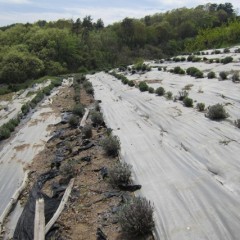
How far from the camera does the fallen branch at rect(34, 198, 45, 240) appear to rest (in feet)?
25.1

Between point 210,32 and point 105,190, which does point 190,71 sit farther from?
point 210,32

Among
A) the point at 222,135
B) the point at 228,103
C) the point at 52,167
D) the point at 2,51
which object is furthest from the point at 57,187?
the point at 2,51

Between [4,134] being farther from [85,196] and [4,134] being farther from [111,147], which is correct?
[85,196]

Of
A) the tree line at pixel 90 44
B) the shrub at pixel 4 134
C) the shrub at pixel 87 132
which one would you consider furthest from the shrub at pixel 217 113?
the tree line at pixel 90 44

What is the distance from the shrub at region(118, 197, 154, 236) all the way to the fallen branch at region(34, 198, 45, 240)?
192 cm

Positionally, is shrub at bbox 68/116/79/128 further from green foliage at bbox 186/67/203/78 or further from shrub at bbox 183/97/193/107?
green foliage at bbox 186/67/203/78

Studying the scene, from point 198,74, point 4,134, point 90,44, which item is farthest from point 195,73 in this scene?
point 90,44

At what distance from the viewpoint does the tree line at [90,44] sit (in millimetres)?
59000

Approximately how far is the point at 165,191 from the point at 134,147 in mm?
3923

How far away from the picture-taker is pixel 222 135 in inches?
460

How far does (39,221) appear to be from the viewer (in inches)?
325

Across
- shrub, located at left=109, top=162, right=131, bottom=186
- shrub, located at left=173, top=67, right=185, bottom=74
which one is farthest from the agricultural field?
shrub, located at left=173, top=67, right=185, bottom=74

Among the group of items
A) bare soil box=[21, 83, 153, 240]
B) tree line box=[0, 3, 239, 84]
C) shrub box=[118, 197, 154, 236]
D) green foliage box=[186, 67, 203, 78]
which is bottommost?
tree line box=[0, 3, 239, 84]

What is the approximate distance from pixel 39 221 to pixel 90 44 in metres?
71.8
